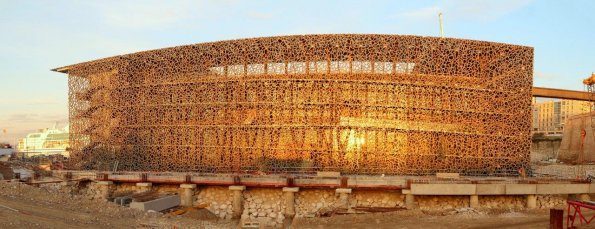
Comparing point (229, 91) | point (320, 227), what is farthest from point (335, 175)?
point (229, 91)

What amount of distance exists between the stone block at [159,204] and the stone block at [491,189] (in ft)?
56.5

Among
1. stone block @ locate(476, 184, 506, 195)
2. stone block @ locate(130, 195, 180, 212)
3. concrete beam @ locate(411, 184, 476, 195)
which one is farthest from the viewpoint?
stone block @ locate(476, 184, 506, 195)

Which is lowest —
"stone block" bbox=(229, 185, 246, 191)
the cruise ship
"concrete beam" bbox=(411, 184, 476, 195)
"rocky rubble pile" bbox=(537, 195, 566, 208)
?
the cruise ship

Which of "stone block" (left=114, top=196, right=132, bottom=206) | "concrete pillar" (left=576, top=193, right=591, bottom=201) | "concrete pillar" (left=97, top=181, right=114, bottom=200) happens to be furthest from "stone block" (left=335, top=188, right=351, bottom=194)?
"concrete pillar" (left=97, top=181, right=114, bottom=200)

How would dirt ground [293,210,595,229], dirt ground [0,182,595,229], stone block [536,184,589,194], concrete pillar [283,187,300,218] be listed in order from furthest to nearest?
concrete pillar [283,187,300,218], stone block [536,184,589,194], dirt ground [293,210,595,229], dirt ground [0,182,595,229]

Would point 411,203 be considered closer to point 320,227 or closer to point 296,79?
point 320,227

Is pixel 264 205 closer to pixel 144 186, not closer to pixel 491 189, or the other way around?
pixel 144 186

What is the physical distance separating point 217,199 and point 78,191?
10031mm

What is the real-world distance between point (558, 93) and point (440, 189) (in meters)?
23.8

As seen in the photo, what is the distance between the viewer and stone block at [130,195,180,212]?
75.7ft

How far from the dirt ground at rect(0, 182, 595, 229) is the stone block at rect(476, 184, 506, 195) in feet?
3.58

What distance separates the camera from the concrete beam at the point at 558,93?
39.2m

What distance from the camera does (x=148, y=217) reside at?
20.5 metres

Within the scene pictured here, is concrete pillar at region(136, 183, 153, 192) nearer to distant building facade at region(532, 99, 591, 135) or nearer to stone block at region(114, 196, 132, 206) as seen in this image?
stone block at region(114, 196, 132, 206)
